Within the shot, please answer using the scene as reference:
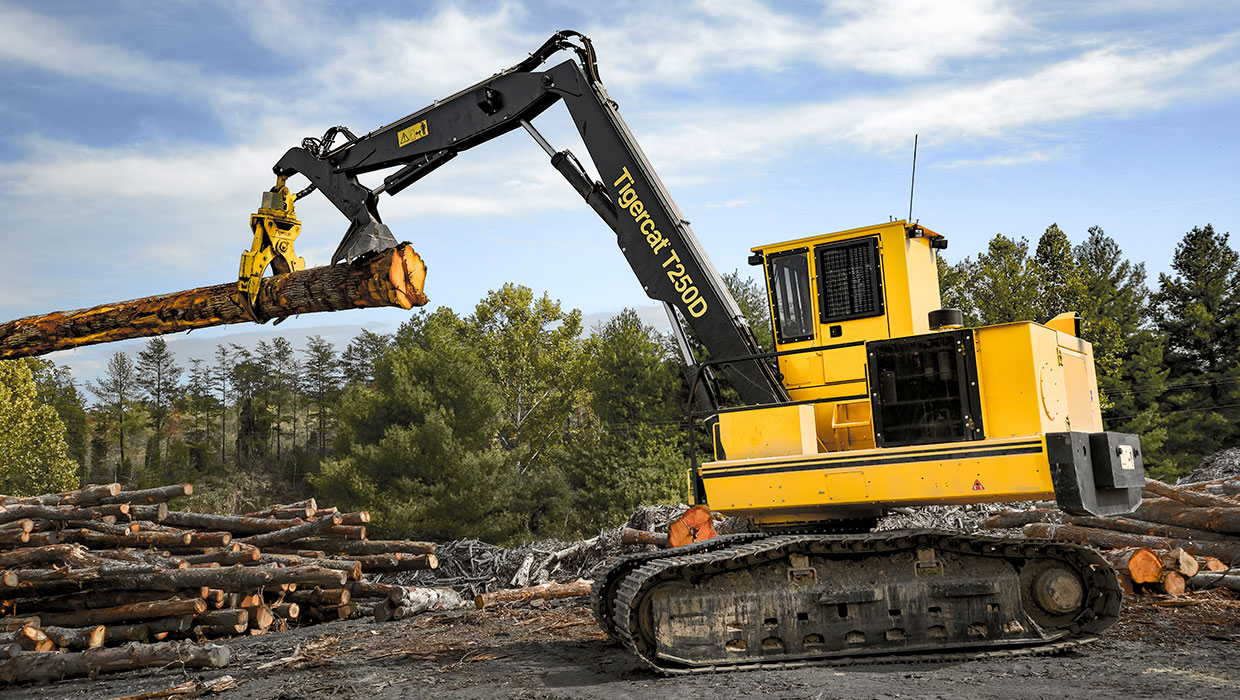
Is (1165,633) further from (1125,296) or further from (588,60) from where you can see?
(1125,296)

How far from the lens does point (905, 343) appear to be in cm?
741

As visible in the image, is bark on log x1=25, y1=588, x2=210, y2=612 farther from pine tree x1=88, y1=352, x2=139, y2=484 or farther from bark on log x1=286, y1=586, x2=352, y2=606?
pine tree x1=88, y1=352, x2=139, y2=484

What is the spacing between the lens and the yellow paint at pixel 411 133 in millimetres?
10172

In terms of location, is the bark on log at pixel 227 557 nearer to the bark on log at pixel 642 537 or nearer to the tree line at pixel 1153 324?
the bark on log at pixel 642 537

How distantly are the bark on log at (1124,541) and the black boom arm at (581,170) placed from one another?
5669 millimetres

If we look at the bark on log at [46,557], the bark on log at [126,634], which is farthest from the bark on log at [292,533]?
the bark on log at [126,634]

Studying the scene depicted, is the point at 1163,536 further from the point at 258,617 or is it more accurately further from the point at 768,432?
the point at 258,617

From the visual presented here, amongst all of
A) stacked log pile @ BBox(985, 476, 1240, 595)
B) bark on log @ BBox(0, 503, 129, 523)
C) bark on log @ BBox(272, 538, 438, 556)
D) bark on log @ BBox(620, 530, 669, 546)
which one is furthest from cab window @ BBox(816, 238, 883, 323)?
bark on log @ BBox(0, 503, 129, 523)

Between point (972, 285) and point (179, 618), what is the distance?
40.6m

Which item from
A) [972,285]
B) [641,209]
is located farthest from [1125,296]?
[641,209]

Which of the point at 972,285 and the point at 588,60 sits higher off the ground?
the point at 972,285

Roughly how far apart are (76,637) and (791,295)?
9529mm

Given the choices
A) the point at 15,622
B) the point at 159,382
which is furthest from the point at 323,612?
the point at 159,382

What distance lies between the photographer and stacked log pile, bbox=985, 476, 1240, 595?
32.3 feet
